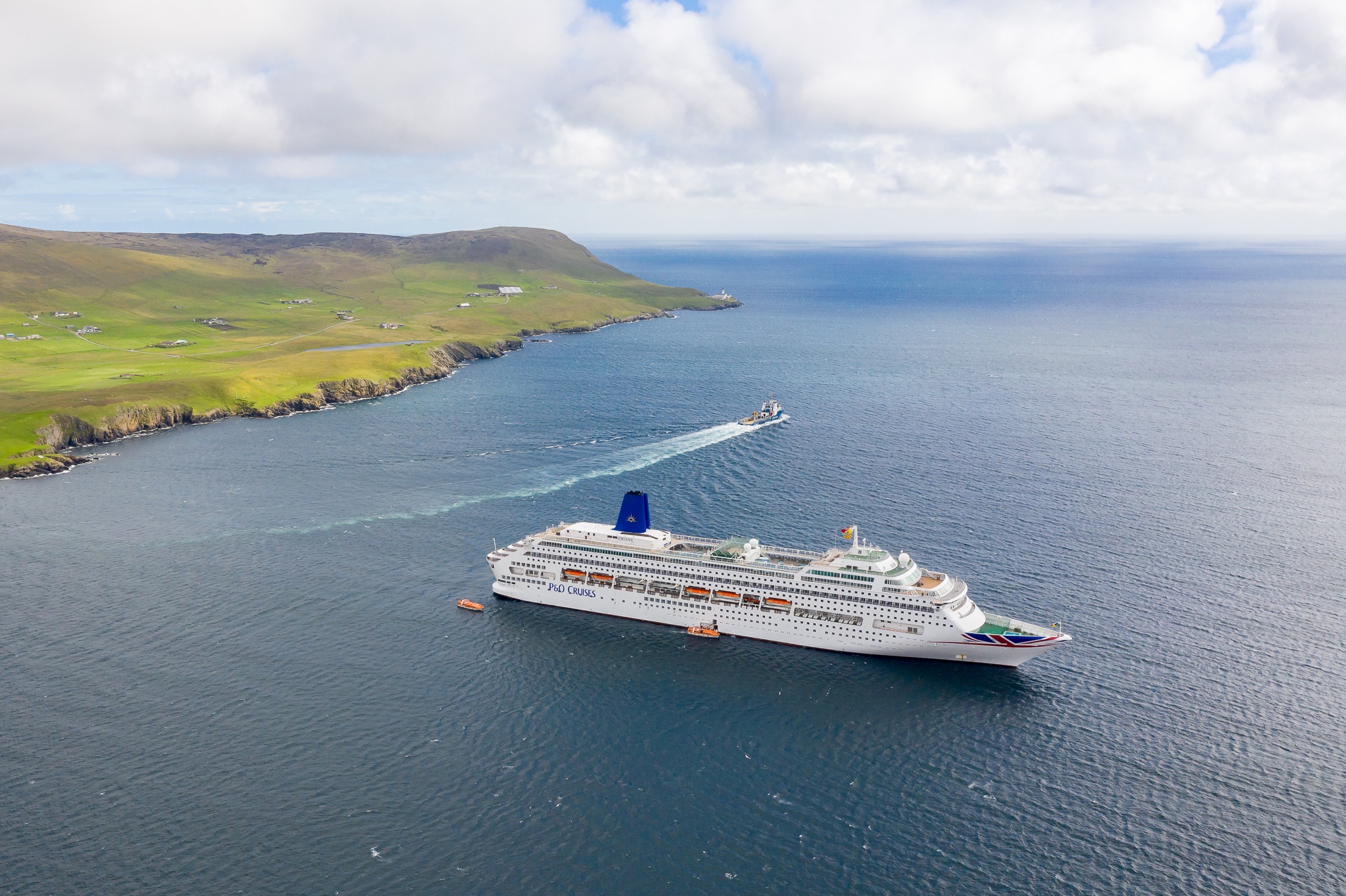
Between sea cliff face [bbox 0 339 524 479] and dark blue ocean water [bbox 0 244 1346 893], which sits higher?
sea cliff face [bbox 0 339 524 479]

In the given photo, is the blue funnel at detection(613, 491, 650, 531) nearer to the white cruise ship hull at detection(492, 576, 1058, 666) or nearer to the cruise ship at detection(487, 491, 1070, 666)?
the cruise ship at detection(487, 491, 1070, 666)

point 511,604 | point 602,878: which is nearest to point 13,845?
point 602,878

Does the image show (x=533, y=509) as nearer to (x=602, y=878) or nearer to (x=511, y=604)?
(x=511, y=604)

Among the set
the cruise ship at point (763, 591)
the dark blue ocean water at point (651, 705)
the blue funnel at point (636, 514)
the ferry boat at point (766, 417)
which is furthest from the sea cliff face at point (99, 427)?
the blue funnel at point (636, 514)

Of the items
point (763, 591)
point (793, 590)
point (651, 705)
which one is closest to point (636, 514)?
point (763, 591)

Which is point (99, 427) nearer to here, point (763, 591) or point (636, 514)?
point (636, 514)

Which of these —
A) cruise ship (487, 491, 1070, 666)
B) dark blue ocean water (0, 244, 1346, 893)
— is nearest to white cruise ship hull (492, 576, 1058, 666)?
cruise ship (487, 491, 1070, 666)
